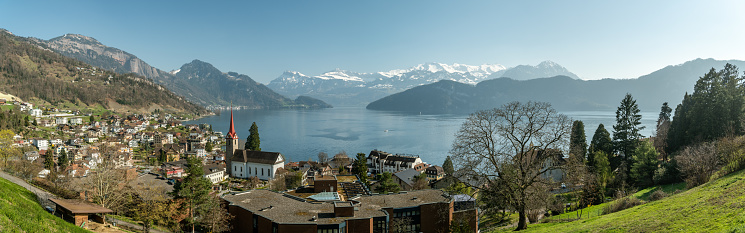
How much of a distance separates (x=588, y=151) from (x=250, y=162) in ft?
155

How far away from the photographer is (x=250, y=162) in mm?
58281

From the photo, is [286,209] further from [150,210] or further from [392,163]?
[392,163]

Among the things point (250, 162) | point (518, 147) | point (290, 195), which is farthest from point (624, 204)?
point (250, 162)

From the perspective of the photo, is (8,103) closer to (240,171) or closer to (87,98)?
(87,98)

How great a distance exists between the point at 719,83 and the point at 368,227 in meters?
36.8

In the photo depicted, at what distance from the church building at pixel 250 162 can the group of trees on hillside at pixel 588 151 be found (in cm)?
3677

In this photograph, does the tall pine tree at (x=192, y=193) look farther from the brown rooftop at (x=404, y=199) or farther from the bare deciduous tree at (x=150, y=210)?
the brown rooftop at (x=404, y=199)

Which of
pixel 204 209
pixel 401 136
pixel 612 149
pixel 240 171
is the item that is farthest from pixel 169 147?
pixel 612 149

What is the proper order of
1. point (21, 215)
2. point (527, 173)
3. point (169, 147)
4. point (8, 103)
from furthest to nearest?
point (8, 103) < point (169, 147) < point (527, 173) < point (21, 215)

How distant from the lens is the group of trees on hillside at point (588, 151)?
18.6 meters

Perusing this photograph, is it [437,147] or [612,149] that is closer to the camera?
[612,149]

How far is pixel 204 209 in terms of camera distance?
82.5ft

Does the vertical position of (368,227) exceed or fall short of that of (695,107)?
it falls short

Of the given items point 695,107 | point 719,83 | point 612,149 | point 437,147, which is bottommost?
point 437,147
